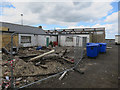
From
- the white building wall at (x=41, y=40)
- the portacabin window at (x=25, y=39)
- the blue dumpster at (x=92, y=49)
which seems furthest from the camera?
the white building wall at (x=41, y=40)

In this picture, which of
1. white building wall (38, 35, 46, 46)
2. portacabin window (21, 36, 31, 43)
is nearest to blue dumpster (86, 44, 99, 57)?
portacabin window (21, 36, 31, 43)

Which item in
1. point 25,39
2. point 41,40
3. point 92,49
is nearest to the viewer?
point 92,49

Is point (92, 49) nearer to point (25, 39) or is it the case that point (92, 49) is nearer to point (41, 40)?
point (25, 39)

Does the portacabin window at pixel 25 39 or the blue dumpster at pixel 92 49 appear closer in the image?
the blue dumpster at pixel 92 49

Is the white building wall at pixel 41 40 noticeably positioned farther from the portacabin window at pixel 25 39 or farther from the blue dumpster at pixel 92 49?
the blue dumpster at pixel 92 49

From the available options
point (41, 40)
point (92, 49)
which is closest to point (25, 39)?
point (41, 40)

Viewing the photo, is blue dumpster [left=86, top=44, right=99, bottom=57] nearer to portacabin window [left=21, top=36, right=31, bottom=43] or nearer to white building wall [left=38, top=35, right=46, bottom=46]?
portacabin window [left=21, top=36, right=31, bottom=43]

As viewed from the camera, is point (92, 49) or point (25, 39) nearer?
point (92, 49)

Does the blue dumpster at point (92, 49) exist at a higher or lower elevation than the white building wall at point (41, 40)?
lower

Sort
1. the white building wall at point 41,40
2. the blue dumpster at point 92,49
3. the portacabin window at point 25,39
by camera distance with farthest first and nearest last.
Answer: the white building wall at point 41,40 → the portacabin window at point 25,39 → the blue dumpster at point 92,49

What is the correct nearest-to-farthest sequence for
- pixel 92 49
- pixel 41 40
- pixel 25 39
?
pixel 92 49
pixel 25 39
pixel 41 40

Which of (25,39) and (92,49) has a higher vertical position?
(25,39)

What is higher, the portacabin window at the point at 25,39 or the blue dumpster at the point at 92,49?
the portacabin window at the point at 25,39

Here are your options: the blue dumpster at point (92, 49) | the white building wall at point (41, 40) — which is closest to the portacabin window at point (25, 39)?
the white building wall at point (41, 40)
